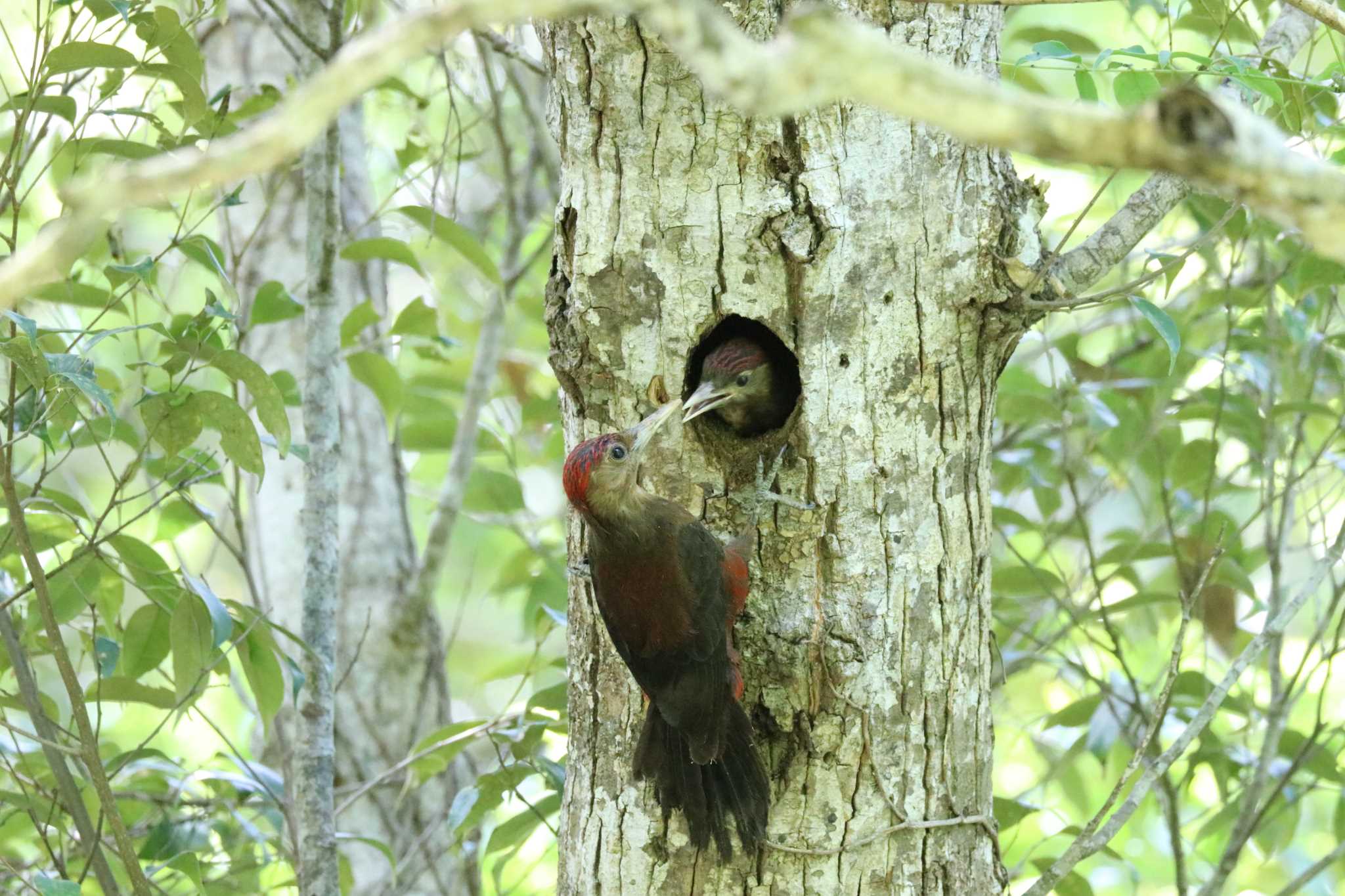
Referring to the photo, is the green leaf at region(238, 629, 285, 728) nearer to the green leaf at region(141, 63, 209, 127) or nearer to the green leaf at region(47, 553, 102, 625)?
the green leaf at region(47, 553, 102, 625)

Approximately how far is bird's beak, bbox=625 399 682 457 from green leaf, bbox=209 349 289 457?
841mm

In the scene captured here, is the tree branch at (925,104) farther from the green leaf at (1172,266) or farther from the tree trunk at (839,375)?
the tree trunk at (839,375)

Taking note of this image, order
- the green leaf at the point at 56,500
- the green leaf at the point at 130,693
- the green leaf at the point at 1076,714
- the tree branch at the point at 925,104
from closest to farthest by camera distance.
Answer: the tree branch at the point at 925,104, the green leaf at the point at 56,500, the green leaf at the point at 130,693, the green leaf at the point at 1076,714

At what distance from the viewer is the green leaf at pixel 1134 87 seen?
260 centimetres

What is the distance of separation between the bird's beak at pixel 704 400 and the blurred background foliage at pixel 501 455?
0.76 meters

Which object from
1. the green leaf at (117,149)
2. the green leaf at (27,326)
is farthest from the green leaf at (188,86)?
the green leaf at (27,326)

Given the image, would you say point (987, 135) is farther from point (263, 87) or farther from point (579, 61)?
point (263, 87)

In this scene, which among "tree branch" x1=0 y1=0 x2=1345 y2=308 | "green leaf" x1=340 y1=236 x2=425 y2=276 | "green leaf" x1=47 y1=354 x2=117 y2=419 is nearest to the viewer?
"tree branch" x1=0 y1=0 x2=1345 y2=308

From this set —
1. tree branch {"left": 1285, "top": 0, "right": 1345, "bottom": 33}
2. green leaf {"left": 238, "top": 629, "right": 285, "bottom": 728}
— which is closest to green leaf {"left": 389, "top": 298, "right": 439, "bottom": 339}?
green leaf {"left": 238, "top": 629, "right": 285, "bottom": 728}

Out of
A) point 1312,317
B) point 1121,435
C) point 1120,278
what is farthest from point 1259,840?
point 1120,278

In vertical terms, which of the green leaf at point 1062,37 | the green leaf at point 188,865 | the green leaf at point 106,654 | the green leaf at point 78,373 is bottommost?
the green leaf at point 188,865

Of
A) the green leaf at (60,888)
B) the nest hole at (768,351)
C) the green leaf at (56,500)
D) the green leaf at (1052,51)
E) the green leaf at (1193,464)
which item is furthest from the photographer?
the green leaf at (1193,464)

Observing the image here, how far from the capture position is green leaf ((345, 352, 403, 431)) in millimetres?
4031

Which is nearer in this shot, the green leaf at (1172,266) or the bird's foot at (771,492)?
the green leaf at (1172,266)
